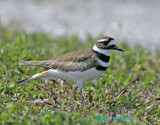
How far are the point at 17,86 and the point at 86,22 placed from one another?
6424 millimetres

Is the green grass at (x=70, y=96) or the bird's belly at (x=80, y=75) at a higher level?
the bird's belly at (x=80, y=75)

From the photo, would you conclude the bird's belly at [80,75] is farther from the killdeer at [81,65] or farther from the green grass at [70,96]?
the green grass at [70,96]

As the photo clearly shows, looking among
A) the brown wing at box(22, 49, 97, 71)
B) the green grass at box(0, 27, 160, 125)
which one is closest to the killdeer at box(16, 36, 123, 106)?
the brown wing at box(22, 49, 97, 71)

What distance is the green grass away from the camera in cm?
378

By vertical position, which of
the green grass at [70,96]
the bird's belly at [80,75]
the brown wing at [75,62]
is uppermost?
the brown wing at [75,62]

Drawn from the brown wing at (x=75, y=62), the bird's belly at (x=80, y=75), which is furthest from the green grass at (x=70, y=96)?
the brown wing at (x=75, y=62)

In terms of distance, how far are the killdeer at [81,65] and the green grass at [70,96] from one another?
0.25 m

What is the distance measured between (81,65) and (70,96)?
51cm

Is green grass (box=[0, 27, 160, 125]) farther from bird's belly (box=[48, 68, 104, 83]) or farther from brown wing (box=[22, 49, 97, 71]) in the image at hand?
brown wing (box=[22, 49, 97, 71])

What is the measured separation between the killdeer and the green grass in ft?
0.81

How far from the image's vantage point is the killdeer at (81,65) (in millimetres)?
4723

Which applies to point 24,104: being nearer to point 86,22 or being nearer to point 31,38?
point 31,38

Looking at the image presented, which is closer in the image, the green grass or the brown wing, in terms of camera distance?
the green grass

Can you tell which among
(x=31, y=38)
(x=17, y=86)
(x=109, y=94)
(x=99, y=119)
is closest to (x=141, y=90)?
(x=109, y=94)
